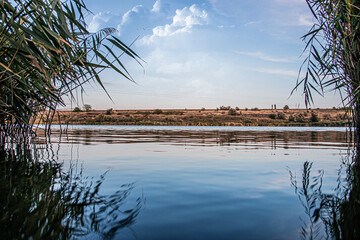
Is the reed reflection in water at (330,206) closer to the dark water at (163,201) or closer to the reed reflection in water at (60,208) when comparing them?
the dark water at (163,201)

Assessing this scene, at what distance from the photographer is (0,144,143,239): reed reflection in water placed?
1926 millimetres

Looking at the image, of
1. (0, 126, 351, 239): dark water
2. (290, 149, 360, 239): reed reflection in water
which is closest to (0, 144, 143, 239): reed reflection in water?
(0, 126, 351, 239): dark water

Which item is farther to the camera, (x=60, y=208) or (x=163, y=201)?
(x=163, y=201)

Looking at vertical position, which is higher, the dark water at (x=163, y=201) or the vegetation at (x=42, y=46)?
the vegetation at (x=42, y=46)

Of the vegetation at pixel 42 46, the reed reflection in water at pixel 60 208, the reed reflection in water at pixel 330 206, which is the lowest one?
the reed reflection in water at pixel 330 206

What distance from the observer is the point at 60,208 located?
2412 millimetres

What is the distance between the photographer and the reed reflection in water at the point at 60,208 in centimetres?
193

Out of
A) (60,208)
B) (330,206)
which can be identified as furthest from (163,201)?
(330,206)

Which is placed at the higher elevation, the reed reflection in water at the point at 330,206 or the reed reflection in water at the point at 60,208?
the reed reflection in water at the point at 60,208

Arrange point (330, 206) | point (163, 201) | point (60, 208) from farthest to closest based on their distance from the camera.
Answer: point (163, 201) → point (330, 206) → point (60, 208)

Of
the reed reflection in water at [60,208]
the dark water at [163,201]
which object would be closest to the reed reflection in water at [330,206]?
the dark water at [163,201]

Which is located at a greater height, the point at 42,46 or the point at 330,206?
the point at 42,46

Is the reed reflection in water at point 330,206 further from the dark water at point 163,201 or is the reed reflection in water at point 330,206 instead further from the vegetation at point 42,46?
the vegetation at point 42,46

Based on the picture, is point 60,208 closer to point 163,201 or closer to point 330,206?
point 163,201
